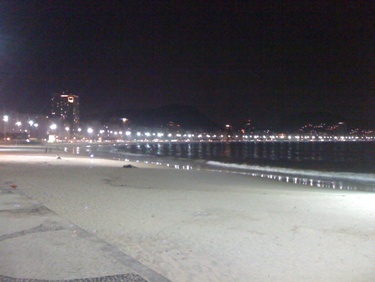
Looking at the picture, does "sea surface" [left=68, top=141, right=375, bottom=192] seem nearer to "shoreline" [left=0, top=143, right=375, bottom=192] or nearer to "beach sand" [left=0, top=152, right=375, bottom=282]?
"shoreline" [left=0, top=143, right=375, bottom=192]

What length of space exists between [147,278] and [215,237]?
10.1 ft

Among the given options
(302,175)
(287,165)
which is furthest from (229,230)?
(287,165)

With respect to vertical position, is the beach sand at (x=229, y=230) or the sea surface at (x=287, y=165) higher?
the beach sand at (x=229, y=230)

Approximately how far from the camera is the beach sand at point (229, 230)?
21.3 feet

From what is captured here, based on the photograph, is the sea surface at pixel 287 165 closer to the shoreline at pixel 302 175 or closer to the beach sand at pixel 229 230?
the shoreline at pixel 302 175

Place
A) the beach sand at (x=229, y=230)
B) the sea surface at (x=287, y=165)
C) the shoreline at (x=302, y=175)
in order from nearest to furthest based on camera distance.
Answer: the beach sand at (x=229, y=230)
the shoreline at (x=302, y=175)
the sea surface at (x=287, y=165)

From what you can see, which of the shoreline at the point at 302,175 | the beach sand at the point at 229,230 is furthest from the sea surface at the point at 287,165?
the beach sand at the point at 229,230

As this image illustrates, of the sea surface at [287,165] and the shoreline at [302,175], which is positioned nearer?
the shoreline at [302,175]

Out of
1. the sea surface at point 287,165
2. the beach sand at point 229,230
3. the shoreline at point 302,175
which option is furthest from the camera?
the sea surface at point 287,165

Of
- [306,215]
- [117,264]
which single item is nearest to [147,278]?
[117,264]

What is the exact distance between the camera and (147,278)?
17.9 feet

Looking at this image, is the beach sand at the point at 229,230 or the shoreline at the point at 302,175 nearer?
the beach sand at the point at 229,230

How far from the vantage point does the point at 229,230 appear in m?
8.99

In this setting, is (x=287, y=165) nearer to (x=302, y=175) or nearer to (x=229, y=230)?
(x=302, y=175)
